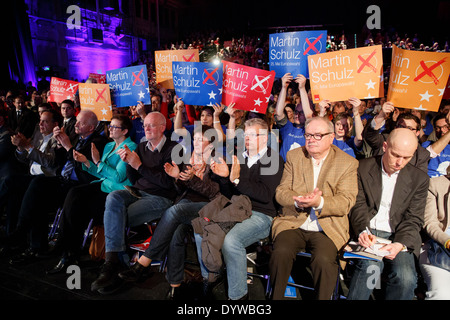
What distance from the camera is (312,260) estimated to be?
2.64 metres

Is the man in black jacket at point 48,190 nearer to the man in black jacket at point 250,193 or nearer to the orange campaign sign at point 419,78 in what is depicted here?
the man in black jacket at point 250,193

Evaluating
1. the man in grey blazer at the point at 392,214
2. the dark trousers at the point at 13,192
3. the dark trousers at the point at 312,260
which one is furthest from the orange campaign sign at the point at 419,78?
the dark trousers at the point at 13,192

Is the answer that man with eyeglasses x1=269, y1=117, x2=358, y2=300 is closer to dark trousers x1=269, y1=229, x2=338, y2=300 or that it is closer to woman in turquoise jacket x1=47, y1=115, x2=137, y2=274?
dark trousers x1=269, y1=229, x2=338, y2=300

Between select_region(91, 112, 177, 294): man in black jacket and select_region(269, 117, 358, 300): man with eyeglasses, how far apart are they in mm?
1389

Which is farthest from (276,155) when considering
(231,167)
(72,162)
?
(72,162)

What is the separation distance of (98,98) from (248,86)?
2574 mm

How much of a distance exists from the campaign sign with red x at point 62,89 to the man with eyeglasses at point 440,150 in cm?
606

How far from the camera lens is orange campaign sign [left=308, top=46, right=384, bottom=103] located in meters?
3.69

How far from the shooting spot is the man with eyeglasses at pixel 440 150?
3.44m

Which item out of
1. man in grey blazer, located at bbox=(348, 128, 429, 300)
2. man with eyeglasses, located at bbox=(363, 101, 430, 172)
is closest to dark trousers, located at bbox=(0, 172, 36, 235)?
man in grey blazer, located at bbox=(348, 128, 429, 300)

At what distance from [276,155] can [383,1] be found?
2154 centimetres

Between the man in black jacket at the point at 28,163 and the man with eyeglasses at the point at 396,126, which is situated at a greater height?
the man with eyeglasses at the point at 396,126

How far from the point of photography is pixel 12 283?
11.0 feet

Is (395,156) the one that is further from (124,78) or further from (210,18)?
(210,18)
